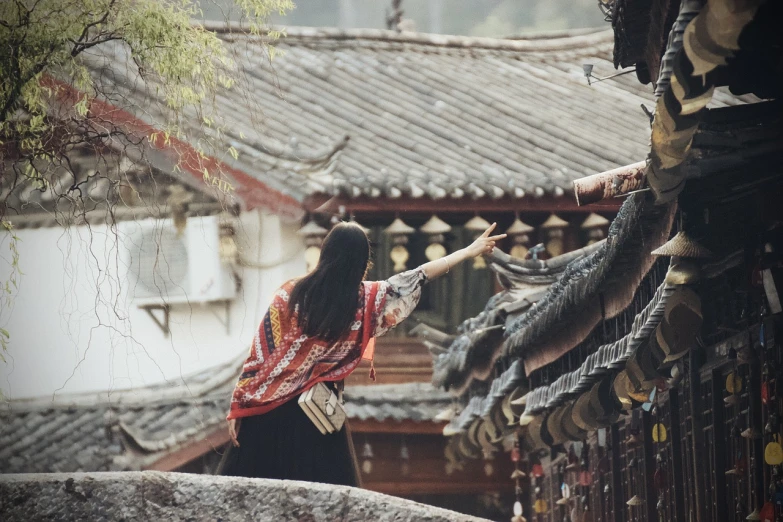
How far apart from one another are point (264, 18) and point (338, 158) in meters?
6.39

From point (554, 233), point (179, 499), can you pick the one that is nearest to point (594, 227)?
point (554, 233)

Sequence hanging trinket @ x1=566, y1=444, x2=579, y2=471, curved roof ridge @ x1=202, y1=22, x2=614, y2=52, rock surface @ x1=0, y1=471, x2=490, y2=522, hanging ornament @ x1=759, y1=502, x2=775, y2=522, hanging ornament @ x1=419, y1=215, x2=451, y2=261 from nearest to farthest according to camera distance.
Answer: rock surface @ x1=0, y1=471, x2=490, y2=522 < hanging ornament @ x1=759, y1=502, x2=775, y2=522 < hanging trinket @ x1=566, y1=444, x2=579, y2=471 < hanging ornament @ x1=419, y1=215, x2=451, y2=261 < curved roof ridge @ x1=202, y1=22, x2=614, y2=52

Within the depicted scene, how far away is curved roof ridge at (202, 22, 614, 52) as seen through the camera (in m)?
18.0

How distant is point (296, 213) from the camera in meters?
13.9

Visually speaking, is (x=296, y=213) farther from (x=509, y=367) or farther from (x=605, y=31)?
(x=605, y=31)

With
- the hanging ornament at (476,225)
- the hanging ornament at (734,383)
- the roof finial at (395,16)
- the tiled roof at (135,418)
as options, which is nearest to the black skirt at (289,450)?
the hanging ornament at (734,383)

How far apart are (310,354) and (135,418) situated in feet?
23.6

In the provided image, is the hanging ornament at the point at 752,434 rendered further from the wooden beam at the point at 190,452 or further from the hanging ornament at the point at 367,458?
the hanging ornament at the point at 367,458

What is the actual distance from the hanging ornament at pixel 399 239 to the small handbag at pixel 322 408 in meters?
7.32

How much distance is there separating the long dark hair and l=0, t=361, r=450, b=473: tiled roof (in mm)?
5956

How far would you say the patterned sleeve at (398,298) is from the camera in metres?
6.56

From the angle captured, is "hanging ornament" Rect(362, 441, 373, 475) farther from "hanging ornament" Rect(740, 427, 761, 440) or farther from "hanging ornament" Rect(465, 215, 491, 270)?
"hanging ornament" Rect(740, 427, 761, 440)

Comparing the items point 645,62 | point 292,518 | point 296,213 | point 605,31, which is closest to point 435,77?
point 605,31

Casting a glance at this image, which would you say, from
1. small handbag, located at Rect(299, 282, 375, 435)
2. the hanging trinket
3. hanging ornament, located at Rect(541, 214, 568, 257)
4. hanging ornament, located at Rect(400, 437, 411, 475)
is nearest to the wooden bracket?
hanging ornament, located at Rect(400, 437, 411, 475)
